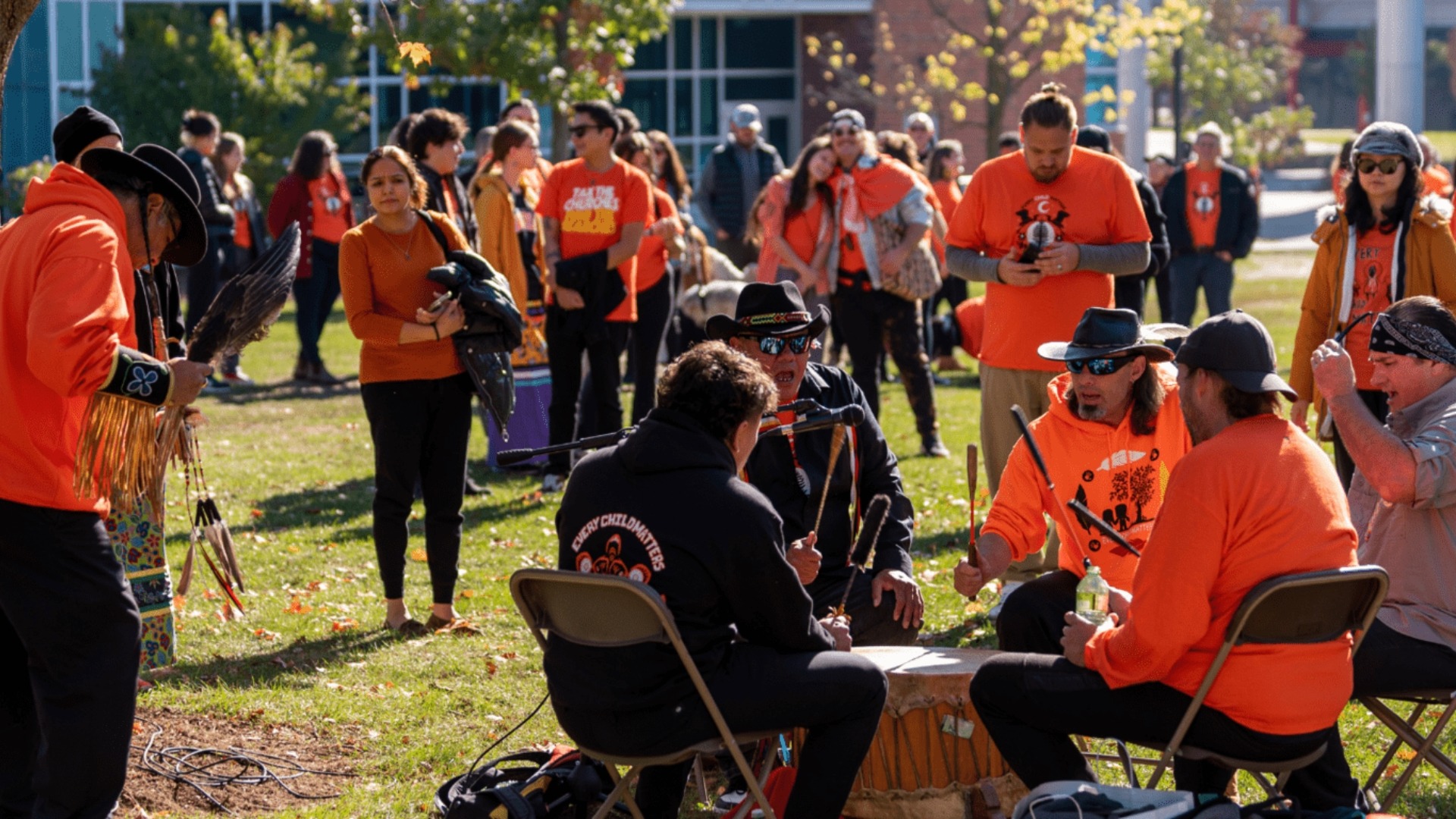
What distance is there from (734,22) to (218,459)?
25150 mm

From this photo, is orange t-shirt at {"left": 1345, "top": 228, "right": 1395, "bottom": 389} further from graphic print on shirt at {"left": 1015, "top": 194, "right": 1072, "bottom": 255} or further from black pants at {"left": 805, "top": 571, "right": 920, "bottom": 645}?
black pants at {"left": 805, "top": 571, "right": 920, "bottom": 645}

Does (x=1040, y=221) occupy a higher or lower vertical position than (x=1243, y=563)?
higher

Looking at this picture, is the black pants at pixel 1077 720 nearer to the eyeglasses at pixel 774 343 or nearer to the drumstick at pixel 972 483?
the drumstick at pixel 972 483

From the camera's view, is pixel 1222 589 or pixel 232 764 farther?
pixel 232 764

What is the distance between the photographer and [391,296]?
22.1ft

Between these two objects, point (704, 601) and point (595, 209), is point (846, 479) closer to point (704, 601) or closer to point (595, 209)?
point (704, 601)

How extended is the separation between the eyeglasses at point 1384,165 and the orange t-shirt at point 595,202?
13.0ft

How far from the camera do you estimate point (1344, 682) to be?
405 centimetres

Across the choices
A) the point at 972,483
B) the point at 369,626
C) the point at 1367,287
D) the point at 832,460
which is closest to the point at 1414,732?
the point at 972,483

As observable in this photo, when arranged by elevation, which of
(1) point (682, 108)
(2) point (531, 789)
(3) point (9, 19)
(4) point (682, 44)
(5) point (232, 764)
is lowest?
(5) point (232, 764)

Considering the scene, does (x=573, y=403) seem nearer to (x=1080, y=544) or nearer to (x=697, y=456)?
(x=1080, y=544)

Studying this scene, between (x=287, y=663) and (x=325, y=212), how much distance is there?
8.21 metres

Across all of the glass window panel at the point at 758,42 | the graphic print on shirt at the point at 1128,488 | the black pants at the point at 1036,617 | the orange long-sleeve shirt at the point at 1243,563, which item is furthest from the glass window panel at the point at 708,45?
the orange long-sleeve shirt at the point at 1243,563

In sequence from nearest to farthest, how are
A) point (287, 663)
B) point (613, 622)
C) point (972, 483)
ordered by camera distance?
1. point (613, 622)
2. point (972, 483)
3. point (287, 663)
